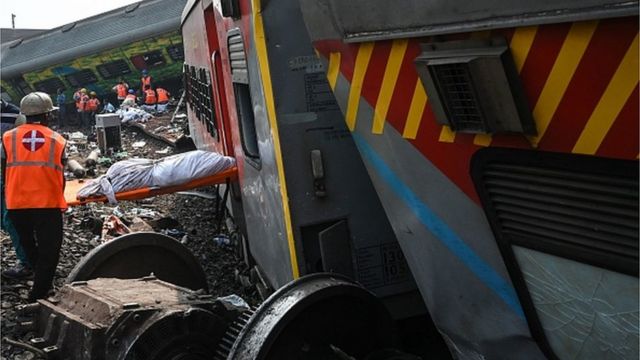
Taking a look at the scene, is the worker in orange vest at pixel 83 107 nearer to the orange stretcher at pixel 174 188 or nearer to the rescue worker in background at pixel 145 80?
the rescue worker in background at pixel 145 80

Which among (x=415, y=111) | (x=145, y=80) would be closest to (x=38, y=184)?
(x=415, y=111)

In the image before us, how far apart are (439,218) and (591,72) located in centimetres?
79

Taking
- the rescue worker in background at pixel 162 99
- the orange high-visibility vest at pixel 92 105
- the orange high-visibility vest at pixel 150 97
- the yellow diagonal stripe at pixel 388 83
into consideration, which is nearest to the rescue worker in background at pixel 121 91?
the orange high-visibility vest at pixel 92 105

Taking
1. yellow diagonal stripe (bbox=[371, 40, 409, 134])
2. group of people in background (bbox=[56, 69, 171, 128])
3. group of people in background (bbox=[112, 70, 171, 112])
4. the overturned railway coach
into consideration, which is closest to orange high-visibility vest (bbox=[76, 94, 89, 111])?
group of people in background (bbox=[56, 69, 171, 128])

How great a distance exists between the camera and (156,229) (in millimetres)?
7043

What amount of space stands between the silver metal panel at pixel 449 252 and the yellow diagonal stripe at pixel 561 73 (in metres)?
0.42

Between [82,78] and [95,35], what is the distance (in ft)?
5.46

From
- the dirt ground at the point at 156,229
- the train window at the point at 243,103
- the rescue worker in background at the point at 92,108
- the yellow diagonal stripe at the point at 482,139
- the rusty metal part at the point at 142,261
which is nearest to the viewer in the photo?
the yellow diagonal stripe at the point at 482,139

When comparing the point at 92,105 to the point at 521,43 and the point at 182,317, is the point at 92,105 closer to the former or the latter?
the point at 182,317

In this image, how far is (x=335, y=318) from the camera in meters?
2.64

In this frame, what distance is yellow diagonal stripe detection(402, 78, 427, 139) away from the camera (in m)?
1.94

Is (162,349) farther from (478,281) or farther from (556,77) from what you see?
(556,77)

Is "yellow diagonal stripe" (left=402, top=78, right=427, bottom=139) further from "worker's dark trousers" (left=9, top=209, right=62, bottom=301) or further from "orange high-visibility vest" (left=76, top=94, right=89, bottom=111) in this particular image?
"orange high-visibility vest" (left=76, top=94, right=89, bottom=111)

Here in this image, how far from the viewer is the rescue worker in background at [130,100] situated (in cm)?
2027
